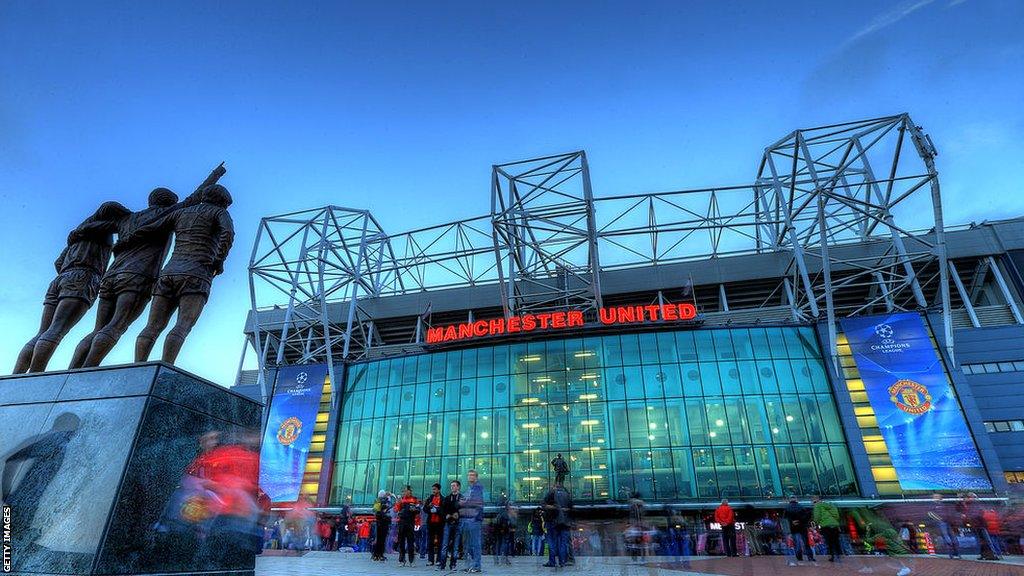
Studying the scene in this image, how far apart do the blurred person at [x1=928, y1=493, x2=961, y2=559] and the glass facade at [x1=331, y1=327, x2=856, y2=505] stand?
30.8ft

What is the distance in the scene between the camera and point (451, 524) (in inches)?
438

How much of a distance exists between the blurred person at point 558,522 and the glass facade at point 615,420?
16.8 meters

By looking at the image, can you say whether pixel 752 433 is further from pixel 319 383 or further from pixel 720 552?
pixel 319 383

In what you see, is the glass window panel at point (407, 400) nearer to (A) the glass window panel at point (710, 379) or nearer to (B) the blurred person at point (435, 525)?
(A) the glass window panel at point (710, 379)

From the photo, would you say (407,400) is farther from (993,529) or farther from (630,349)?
(993,529)

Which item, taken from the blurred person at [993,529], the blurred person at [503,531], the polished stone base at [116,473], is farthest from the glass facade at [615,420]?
the polished stone base at [116,473]

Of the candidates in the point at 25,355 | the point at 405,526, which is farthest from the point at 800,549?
the point at 25,355

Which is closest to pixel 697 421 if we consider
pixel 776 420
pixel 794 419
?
pixel 776 420

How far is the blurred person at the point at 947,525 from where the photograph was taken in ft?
47.0

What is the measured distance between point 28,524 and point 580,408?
2638 cm

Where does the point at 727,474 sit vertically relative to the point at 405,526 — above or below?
above

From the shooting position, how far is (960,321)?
3262 centimetres

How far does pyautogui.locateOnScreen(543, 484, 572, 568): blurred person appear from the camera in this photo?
1089cm
